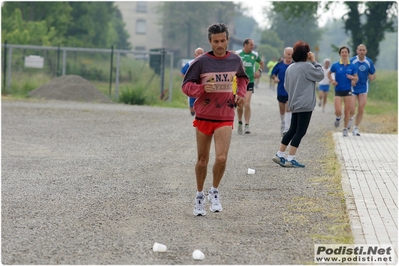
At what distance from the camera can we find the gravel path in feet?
22.0

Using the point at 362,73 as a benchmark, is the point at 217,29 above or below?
above

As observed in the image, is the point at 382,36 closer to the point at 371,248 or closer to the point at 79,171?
the point at 79,171

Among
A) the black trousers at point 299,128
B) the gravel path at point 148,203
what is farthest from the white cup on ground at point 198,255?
the black trousers at point 299,128

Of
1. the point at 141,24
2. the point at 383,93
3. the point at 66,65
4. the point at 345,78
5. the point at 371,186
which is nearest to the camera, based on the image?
the point at 371,186

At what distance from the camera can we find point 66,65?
36.1m

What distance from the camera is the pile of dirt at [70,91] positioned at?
3175cm

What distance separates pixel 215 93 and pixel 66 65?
28430mm

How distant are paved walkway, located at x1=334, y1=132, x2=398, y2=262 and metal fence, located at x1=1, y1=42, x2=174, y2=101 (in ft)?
55.3

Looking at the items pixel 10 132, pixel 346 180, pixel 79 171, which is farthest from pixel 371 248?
pixel 10 132

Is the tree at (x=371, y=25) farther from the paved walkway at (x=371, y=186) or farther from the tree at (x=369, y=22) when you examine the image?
the paved walkway at (x=371, y=186)

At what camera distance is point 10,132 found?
17.8m

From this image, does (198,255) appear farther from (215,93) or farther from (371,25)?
(371,25)

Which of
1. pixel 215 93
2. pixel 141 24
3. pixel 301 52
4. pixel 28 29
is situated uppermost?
pixel 141 24

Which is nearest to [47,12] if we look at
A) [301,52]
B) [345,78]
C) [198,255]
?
[345,78]
